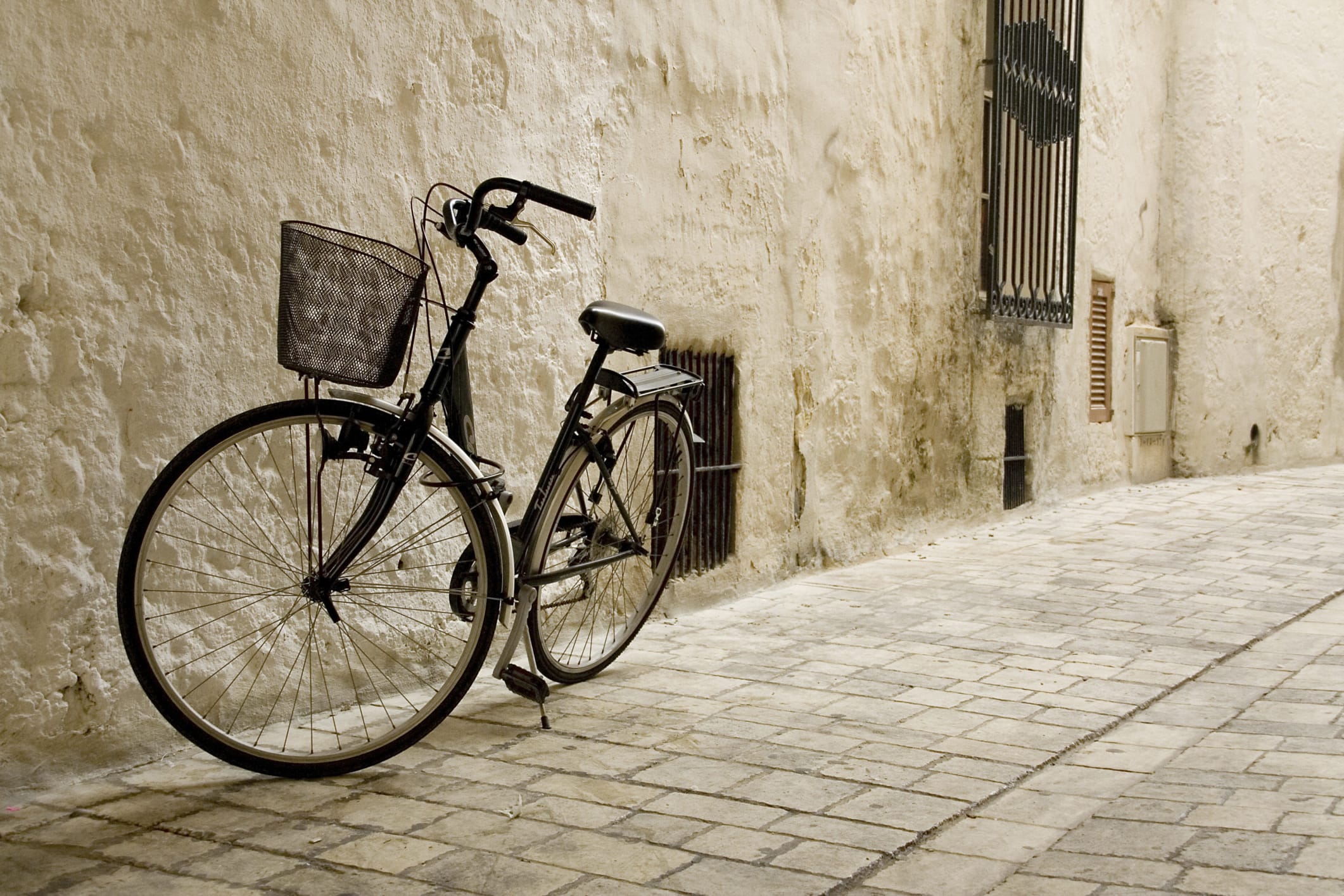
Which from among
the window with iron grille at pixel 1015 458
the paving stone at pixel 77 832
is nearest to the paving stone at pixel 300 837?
the paving stone at pixel 77 832

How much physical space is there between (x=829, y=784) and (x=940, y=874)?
0.57m

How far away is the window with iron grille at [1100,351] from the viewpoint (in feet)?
31.9

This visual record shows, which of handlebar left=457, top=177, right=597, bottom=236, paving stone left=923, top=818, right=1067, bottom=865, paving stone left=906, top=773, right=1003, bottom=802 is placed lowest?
paving stone left=923, top=818, right=1067, bottom=865

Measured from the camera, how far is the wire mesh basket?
311 centimetres

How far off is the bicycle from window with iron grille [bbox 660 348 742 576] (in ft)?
3.70

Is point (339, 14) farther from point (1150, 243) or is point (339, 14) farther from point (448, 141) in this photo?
point (1150, 243)

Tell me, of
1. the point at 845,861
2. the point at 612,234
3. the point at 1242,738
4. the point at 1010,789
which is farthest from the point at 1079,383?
the point at 845,861

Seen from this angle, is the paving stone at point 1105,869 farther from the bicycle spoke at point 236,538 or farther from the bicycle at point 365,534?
the bicycle spoke at point 236,538

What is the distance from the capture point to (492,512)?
3430mm

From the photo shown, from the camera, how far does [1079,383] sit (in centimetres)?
929

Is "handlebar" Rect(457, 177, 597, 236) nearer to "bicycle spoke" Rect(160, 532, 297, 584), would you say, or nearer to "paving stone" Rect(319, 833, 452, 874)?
"bicycle spoke" Rect(160, 532, 297, 584)

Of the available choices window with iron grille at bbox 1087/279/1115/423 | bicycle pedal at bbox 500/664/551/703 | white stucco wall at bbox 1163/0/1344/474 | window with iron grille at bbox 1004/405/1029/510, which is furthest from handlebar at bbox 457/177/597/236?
white stucco wall at bbox 1163/0/1344/474

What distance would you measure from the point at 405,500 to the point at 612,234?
4.62ft

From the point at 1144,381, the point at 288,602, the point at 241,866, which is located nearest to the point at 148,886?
the point at 241,866
